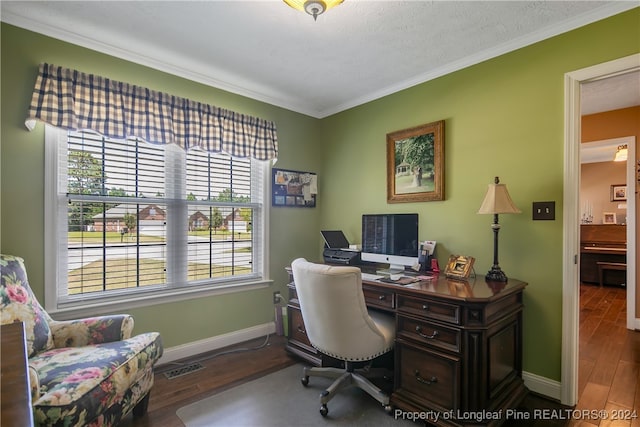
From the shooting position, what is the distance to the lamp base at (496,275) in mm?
2111

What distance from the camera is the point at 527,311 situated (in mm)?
2170

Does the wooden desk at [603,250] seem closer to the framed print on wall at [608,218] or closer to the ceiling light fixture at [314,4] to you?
the framed print on wall at [608,218]

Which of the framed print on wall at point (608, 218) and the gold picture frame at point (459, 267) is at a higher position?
the framed print on wall at point (608, 218)

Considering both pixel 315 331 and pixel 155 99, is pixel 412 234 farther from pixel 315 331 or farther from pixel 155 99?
pixel 155 99

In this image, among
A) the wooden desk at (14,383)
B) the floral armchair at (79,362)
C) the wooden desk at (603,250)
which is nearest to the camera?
the wooden desk at (14,383)

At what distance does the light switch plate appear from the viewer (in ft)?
6.79

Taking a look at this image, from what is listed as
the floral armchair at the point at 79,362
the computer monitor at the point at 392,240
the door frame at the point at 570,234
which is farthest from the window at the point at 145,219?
the door frame at the point at 570,234

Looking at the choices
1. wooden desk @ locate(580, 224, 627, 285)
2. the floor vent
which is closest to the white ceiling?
the floor vent

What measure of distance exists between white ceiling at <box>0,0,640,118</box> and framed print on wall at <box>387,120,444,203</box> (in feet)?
1.62

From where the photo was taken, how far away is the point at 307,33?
2.15m

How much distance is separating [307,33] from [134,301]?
2390mm

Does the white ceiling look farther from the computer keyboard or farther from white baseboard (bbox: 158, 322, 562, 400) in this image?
white baseboard (bbox: 158, 322, 562, 400)

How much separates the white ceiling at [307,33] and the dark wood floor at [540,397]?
94.2 inches

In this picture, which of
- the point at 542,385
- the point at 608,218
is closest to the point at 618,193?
the point at 608,218
